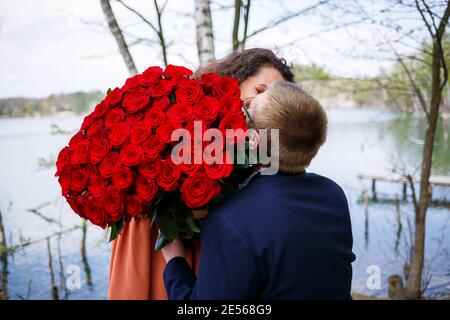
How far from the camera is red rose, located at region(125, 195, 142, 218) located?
1450 mm

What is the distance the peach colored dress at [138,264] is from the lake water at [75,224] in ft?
20.1

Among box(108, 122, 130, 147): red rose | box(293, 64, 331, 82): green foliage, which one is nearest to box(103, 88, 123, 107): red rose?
box(108, 122, 130, 147): red rose

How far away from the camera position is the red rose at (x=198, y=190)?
139 cm

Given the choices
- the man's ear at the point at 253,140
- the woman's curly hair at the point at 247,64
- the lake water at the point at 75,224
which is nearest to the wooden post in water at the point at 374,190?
the lake water at the point at 75,224

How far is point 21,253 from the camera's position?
389 inches

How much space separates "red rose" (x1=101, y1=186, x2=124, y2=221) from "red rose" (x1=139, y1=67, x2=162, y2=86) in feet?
1.49

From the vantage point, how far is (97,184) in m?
1.49

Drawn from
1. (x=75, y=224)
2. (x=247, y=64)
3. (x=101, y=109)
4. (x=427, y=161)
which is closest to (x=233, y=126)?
(x=101, y=109)

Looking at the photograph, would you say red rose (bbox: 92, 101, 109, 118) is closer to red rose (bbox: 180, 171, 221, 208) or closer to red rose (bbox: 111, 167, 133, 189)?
red rose (bbox: 111, 167, 133, 189)

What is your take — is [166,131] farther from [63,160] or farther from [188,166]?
[63,160]

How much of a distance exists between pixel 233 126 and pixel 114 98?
1.67ft

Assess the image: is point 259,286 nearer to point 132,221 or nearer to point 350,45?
point 132,221
